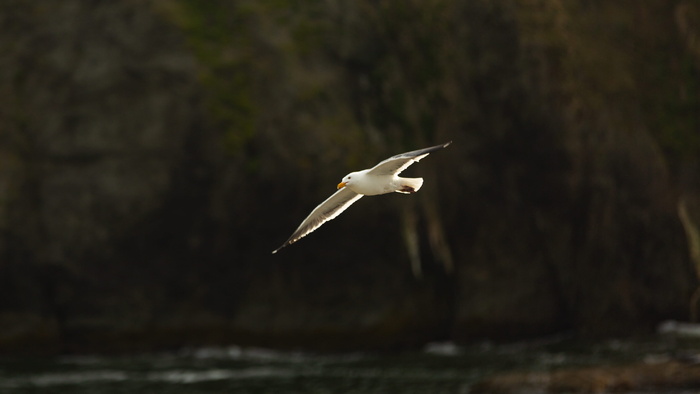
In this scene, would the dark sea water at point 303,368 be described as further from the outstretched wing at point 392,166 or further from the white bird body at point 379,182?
the outstretched wing at point 392,166

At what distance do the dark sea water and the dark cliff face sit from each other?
2.64 feet

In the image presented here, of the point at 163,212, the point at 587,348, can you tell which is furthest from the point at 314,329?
the point at 587,348

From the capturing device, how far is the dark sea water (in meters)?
26.6

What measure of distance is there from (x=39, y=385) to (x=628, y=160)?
63.3 feet

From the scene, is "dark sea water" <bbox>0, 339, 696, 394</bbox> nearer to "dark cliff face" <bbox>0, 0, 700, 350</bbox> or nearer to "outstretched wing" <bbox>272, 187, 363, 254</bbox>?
"dark cliff face" <bbox>0, 0, 700, 350</bbox>

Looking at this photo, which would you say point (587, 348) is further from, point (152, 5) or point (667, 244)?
point (152, 5)

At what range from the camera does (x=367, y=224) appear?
107 feet

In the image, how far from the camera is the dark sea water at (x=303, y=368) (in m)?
26.6

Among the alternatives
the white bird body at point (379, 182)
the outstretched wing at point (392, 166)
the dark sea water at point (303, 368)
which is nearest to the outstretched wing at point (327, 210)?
the white bird body at point (379, 182)

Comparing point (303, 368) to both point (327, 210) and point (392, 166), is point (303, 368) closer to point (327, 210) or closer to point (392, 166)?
point (327, 210)

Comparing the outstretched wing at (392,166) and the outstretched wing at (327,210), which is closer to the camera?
the outstretched wing at (392,166)

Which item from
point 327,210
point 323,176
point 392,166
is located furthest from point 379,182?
point 323,176

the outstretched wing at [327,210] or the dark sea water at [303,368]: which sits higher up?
the outstretched wing at [327,210]

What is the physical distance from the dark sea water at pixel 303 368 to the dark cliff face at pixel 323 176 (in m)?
0.80
